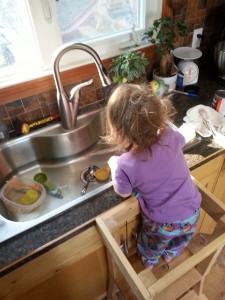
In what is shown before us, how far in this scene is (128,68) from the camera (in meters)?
1.02

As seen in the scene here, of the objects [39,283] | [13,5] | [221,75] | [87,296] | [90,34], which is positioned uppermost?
[13,5]

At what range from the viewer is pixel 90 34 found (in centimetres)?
115

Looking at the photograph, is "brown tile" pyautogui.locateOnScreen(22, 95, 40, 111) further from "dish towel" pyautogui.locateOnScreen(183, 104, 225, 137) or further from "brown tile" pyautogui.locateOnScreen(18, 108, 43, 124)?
"dish towel" pyautogui.locateOnScreen(183, 104, 225, 137)

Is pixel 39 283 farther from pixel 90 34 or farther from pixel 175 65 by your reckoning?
pixel 175 65

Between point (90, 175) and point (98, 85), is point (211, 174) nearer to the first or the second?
point (90, 175)

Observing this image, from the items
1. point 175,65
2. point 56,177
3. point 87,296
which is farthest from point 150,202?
point 175,65

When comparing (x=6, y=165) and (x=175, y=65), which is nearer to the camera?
(x=6, y=165)

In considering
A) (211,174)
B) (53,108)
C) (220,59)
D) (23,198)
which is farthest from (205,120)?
(23,198)

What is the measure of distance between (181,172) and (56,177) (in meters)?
0.58

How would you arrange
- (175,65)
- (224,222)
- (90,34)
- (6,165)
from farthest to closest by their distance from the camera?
(175,65) < (90,34) < (6,165) < (224,222)

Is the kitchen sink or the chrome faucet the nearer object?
the chrome faucet

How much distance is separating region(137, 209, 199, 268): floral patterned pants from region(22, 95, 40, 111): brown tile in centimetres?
66

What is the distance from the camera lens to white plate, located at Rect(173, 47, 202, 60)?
1.28 meters

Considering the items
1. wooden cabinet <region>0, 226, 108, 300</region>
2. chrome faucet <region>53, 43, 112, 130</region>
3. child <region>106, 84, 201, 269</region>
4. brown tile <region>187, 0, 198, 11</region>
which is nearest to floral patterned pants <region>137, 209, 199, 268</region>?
child <region>106, 84, 201, 269</region>
